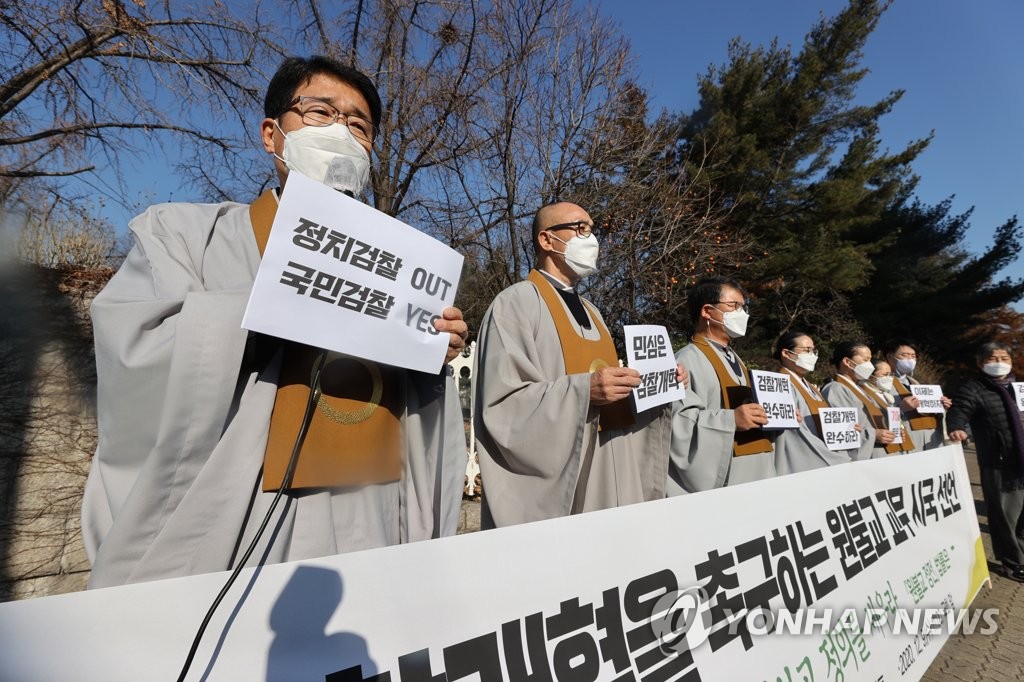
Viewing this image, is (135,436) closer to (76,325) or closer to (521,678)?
(521,678)

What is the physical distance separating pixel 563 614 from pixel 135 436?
1.11 meters

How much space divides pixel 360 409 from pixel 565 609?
2.50 feet

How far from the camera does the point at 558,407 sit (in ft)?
7.23

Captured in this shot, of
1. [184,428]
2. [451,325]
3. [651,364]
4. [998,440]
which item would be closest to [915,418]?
[998,440]

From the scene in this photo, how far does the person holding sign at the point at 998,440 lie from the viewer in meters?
5.32

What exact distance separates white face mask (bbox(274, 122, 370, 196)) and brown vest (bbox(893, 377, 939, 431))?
7105 millimetres

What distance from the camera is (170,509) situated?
1.28m

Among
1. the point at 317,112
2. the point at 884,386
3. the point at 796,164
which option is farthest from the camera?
the point at 796,164

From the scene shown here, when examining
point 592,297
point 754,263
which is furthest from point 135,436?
point 754,263

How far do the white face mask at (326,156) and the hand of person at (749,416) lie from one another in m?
2.42

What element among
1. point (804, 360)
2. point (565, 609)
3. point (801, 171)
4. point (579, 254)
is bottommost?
point (565, 609)

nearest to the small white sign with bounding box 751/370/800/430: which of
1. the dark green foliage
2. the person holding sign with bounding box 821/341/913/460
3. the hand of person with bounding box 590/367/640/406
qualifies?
the hand of person with bounding box 590/367/640/406

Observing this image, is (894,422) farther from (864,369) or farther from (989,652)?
(989,652)

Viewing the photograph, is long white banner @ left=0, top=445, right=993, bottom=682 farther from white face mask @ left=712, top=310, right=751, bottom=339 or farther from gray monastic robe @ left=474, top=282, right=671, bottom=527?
white face mask @ left=712, top=310, right=751, bottom=339
